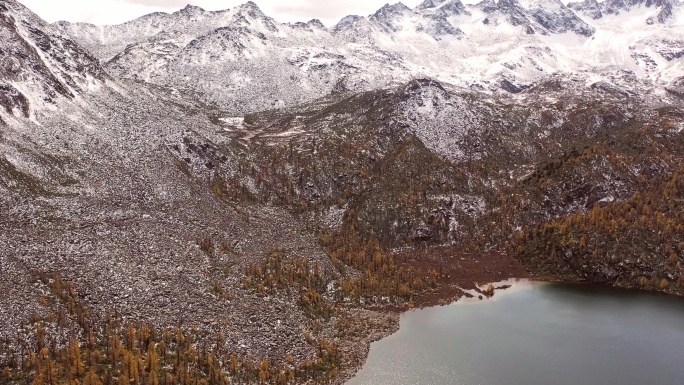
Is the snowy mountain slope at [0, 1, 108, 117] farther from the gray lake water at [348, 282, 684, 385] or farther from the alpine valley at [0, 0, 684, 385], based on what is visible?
the gray lake water at [348, 282, 684, 385]

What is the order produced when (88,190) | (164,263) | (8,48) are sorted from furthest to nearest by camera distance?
(8,48) < (88,190) < (164,263)

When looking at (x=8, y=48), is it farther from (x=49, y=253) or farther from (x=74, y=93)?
(x=49, y=253)

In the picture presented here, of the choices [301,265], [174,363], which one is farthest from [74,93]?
[174,363]

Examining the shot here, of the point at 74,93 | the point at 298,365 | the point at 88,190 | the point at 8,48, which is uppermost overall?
the point at 8,48

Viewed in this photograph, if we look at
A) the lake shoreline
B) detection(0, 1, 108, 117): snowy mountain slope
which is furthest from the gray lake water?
detection(0, 1, 108, 117): snowy mountain slope

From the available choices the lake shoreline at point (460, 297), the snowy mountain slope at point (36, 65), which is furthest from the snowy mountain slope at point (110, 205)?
the lake shoreline at point (460, 297)

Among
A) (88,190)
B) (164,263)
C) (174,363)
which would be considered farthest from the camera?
(88,190)
